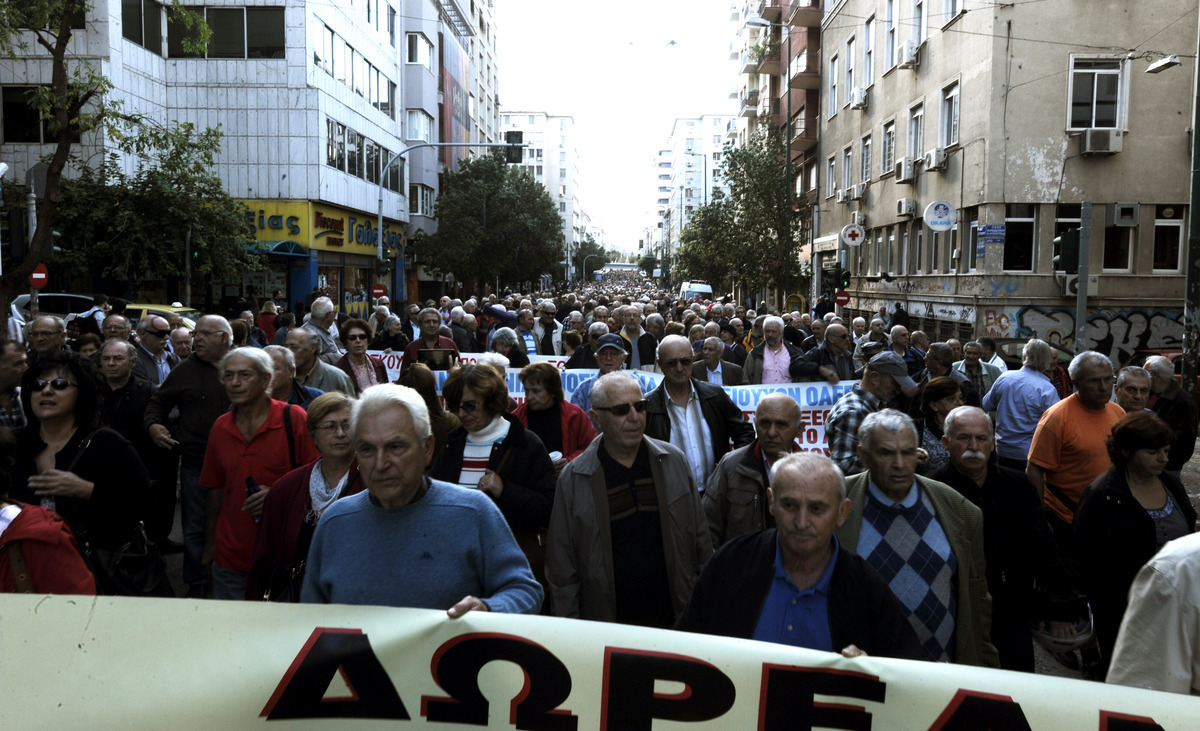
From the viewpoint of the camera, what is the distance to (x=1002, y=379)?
26.3 ft

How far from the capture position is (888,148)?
3045 centimetres

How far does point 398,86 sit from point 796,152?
1993cm

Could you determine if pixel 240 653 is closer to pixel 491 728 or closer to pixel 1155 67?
pixel 491 728

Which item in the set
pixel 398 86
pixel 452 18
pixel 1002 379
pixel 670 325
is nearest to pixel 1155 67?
pixel 670 325

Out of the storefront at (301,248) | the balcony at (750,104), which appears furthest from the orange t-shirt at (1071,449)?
the balcony at (750,104)

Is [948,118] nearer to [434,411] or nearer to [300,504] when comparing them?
[434,411]

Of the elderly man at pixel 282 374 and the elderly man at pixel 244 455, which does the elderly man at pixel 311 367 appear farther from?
the elderly man at pixel 244 455

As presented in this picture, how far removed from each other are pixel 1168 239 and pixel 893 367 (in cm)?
1898

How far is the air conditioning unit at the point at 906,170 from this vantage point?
26984mm

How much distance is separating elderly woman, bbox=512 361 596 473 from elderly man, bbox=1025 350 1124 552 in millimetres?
2824

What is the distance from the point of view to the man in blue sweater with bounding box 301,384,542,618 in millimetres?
3055

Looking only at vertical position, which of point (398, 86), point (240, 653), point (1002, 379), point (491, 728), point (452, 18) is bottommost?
point (491, 728)

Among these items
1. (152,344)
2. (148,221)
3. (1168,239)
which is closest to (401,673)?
(152,344)

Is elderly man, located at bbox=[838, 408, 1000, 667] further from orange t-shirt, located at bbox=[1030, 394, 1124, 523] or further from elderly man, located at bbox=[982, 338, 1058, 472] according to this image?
elderly man, located at bbox=[982, 338, 1058, 472]
